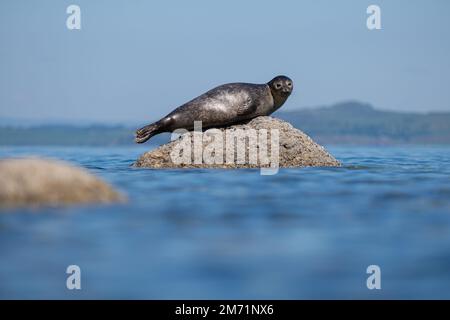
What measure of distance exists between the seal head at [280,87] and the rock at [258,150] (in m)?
1.03

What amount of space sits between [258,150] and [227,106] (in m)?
1.56

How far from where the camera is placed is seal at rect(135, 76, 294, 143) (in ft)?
57.9

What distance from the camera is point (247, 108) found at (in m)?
17.6

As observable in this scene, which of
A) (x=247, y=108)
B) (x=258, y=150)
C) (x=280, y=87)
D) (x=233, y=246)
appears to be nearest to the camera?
(x=233, y=246)

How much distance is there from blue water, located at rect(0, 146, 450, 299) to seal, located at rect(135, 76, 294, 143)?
20.2 ft

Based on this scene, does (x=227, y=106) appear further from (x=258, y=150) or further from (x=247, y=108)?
(x=258, y=150)

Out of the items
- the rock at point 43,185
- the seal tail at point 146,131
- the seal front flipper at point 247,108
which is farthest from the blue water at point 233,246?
the seal tail at point 146,131

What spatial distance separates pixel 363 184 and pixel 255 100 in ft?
16.5

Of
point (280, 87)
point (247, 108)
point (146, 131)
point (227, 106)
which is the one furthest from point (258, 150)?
point (146, 131)

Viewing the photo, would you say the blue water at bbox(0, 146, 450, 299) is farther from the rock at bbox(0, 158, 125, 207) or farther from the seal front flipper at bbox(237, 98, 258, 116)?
the seal front flipper at bbox(237, 98, 258, 116)

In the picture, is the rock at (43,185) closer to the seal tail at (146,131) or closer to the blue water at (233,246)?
the blue water at (233,246)

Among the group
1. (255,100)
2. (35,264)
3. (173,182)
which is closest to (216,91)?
(255,100)

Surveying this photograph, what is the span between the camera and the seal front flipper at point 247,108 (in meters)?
17.6
